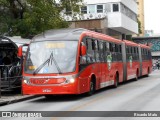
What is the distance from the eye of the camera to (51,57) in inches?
695

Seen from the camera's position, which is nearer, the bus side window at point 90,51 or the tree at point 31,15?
the bus side window at point 90,51

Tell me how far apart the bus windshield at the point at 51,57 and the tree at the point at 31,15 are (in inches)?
449

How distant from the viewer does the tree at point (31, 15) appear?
96.6 feet

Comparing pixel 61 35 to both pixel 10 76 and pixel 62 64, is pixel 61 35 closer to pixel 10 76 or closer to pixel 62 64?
pixel 62 64

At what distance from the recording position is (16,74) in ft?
69.4

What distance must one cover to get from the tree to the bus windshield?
37.4 ft

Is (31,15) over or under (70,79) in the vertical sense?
over

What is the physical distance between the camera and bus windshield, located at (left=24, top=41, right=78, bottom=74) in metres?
17.4

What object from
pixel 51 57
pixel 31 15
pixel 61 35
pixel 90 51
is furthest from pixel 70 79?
pixel 31 15

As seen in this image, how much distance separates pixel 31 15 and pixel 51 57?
41.3 ft

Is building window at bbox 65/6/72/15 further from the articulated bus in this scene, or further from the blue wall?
the blue wall

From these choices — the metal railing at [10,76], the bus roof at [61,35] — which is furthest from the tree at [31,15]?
the bus roof at [61,35]

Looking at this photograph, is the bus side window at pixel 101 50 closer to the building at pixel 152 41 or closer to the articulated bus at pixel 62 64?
the articulated bus at pixel 62 64

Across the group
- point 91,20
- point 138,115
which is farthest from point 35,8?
point 91,20
